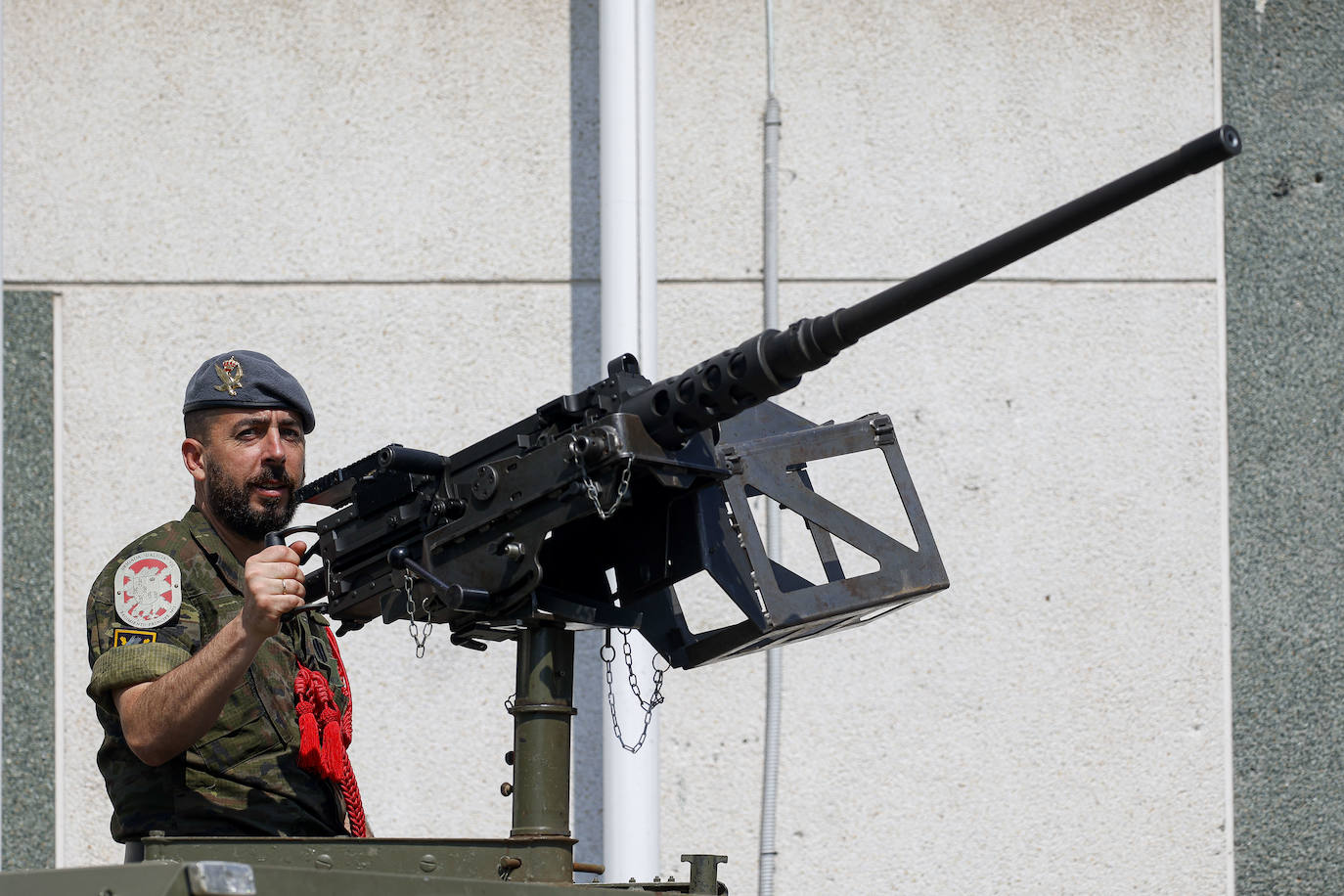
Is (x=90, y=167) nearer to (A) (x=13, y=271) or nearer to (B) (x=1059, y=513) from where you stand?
(A) (x=13, y=271)

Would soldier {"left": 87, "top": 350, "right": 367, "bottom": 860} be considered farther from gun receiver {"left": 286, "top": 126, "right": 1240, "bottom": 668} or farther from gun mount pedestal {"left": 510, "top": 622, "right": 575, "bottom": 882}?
gun mount pedestal {"left": 510, "top": 622, "right": 575, "bottom": 882}

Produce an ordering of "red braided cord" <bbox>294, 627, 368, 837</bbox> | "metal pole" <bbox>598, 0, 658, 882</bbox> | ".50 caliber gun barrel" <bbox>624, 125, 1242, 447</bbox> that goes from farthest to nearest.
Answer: "metal pole" <bbox>598, 0, 658, 882</bbox>, "red braided cord" <bbox>294, 627, 368, 837</bbox>, ".50 caliber gun barrel" <bbox>624, 125, 1242, 447</bbox>

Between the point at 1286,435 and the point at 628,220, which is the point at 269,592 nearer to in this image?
the point at 628,220

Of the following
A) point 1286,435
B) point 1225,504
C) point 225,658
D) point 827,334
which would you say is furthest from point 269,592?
point 1286,435

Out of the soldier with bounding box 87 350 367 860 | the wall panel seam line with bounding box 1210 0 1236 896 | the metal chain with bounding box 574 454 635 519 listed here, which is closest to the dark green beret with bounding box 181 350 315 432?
the soldier with bounding box 87 350 367 860

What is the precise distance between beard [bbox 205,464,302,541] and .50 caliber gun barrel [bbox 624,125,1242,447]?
98 cm

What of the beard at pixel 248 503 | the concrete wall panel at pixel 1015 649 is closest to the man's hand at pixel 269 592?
the beard at pixel 248 503

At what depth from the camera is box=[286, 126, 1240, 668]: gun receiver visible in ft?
7.96

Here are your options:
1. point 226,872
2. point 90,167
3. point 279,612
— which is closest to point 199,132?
point 90,167

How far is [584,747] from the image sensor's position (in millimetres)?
4551

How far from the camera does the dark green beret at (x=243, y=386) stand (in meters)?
3.15

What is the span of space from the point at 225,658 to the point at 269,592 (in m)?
0.14

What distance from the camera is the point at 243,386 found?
3.15m

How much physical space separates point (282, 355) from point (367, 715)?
3.44 feet
